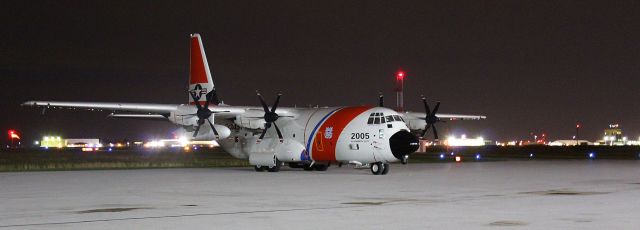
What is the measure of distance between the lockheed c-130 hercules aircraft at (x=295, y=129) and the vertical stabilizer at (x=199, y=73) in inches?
2.6

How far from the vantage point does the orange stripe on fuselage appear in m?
34.9

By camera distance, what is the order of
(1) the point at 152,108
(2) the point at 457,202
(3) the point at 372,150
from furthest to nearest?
(1) the point at 152,108, (3) the point at 372,150, (2) the point at 457,202

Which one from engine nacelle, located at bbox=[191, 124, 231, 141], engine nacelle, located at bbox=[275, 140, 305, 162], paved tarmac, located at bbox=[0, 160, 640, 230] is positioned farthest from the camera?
engine nacelle, located at bbox=[191, 124, 231, 141]

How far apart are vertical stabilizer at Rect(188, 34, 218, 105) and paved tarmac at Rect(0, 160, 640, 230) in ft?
48.1

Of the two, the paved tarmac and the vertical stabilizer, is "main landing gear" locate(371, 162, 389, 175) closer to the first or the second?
the paved tarmac

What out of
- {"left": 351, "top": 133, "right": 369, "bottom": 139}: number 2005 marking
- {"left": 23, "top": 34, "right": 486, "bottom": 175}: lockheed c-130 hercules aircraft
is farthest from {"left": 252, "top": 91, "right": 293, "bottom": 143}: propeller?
{"left": 351, "top": 133, "right": 369, "bottom": 139}: number 2005 marking

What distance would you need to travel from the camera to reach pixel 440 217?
14969 millimetres

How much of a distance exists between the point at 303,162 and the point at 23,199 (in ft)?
63.1

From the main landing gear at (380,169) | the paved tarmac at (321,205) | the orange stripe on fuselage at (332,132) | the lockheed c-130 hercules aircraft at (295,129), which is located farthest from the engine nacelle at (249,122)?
the paved tarmac at (321,205)

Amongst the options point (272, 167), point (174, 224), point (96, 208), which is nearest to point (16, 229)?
point (174, 224)

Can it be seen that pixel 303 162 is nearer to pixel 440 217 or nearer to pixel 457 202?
pixel 457 202

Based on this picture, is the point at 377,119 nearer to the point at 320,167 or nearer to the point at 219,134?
the point at 320,167

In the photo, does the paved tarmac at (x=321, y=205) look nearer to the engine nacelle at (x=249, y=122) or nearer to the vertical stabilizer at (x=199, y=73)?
the engine nacelle at (x=249, y=122)

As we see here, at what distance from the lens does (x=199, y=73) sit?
41719 millimetres
